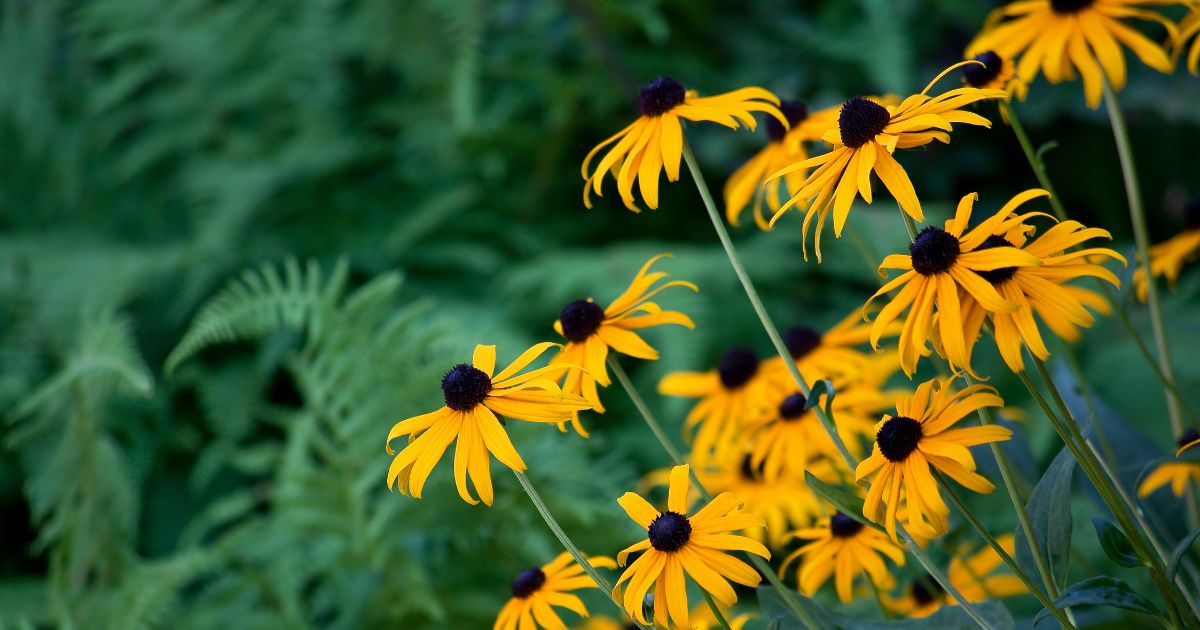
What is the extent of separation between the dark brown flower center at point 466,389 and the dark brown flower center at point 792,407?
0.22m

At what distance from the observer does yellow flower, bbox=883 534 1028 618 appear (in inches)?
22.5

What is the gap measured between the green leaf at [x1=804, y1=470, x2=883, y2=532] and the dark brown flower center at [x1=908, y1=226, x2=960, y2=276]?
0.09 metres

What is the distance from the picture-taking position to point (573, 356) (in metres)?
0.53

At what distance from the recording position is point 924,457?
1.40 ft

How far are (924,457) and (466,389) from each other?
7.7 inches

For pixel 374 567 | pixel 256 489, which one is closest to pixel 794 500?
pixel 374 567

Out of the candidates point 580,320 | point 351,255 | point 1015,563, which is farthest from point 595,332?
point 351,255

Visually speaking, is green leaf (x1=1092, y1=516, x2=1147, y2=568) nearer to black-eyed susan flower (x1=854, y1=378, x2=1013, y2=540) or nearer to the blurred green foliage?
black-eyed susan flower (x1=854, y1=378, x2=1013, y2=540)

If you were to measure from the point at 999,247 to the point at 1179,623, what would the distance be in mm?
182

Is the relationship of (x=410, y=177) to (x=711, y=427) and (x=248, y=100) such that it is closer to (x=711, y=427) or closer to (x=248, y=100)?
(x=248, y=100)

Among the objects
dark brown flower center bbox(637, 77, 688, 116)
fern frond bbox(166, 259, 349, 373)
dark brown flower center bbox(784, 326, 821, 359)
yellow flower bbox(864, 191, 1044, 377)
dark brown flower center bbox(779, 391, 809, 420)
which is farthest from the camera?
fern frond bbox(166, 259, 349, 373)

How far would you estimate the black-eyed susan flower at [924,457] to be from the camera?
1.34 feet

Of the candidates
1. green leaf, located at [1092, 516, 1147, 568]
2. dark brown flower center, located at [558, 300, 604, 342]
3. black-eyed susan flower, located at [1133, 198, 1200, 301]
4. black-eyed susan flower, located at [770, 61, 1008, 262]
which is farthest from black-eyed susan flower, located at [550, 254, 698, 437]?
black-eyed susan flower, located at [1133, 198, 1200, 301]

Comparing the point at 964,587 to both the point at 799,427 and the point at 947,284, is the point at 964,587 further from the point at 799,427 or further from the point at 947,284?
the point at 947,284
